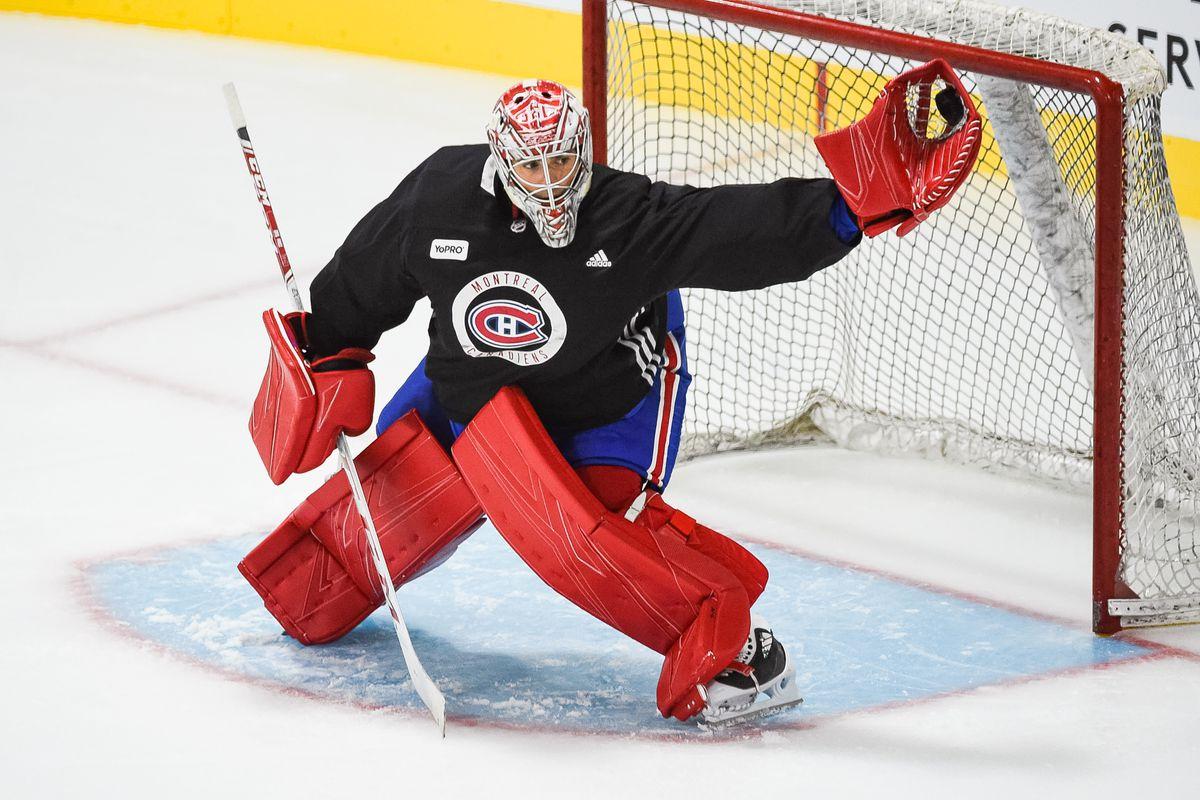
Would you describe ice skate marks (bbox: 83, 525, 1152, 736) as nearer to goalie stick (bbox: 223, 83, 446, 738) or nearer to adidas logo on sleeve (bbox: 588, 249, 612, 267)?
goalie stick (bbox: 223, 83, 446, 738)

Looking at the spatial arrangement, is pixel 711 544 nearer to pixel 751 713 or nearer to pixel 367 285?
pixel 751 713

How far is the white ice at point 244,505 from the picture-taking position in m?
2.58

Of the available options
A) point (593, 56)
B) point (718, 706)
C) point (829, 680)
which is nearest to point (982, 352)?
point (593, 56)

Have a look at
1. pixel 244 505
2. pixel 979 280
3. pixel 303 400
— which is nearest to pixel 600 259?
pixel 303 400

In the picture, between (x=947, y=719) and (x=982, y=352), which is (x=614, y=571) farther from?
(x=982, y=352)

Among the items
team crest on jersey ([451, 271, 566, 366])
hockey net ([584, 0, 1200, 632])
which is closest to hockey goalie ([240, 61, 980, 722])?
team crest on jersey ([451, 271, 566, 366])

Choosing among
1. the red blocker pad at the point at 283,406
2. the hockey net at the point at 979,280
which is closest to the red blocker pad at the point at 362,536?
the red blocker pad at the point at 283,406

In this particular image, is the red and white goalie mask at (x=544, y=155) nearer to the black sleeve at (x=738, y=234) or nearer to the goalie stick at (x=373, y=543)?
the black sleeve at (x=738, y=234)

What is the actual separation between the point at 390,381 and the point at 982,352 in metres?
1.44

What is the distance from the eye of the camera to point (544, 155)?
2.51m

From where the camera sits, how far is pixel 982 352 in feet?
14.0

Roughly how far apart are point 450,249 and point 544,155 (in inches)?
9.3

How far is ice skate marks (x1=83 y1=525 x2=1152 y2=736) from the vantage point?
A: 2.82 meters

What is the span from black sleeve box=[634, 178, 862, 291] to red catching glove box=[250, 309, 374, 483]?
0.57 meters
